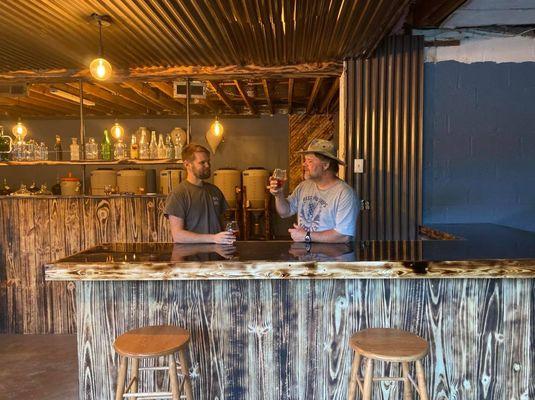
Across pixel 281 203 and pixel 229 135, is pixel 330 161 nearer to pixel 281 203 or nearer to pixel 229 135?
pixel 281 203

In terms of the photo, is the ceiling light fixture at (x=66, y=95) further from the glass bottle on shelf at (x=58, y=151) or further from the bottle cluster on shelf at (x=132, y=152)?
the bottle cluster on shelf at (x=132, y=152)

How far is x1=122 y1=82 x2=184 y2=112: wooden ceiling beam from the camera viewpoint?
5.85 meters

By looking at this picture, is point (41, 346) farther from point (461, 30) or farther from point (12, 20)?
point (461, 30)

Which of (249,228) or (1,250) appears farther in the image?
(249,228)

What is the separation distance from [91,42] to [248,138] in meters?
5.46

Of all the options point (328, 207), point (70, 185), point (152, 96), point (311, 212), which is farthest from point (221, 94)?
point (328, 207)

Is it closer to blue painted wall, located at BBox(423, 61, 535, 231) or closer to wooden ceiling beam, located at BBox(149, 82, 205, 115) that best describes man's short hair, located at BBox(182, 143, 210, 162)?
blue painted wall, located at BBox(423, 61, 535, 231)

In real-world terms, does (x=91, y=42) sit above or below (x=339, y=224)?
above

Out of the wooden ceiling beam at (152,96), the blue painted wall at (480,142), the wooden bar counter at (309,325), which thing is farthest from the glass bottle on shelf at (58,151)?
the blue painted wall at (480,142)

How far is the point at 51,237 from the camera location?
4445 mm

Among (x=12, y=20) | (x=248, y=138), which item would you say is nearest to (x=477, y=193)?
(x=12, y=20)

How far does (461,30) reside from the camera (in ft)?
13.4

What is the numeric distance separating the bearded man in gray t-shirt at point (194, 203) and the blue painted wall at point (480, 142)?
215 cm

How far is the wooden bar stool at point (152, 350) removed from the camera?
1957 mm
